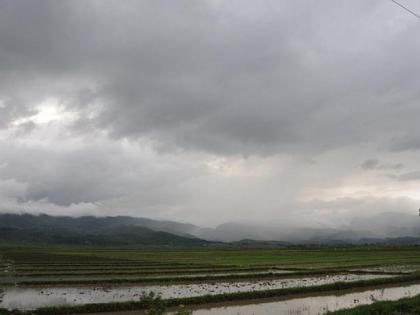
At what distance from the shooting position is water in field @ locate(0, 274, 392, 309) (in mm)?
22125

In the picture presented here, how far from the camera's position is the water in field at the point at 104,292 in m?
22.1

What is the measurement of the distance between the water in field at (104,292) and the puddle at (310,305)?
3920 millimetres

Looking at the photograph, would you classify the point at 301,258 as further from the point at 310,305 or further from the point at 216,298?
the point at 216,298

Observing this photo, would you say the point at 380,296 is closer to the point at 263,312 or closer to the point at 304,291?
the point at 304,291

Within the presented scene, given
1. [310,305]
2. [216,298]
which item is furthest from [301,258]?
[216,298]

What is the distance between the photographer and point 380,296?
25.2 m

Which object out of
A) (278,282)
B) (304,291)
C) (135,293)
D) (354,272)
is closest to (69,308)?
(135,293)

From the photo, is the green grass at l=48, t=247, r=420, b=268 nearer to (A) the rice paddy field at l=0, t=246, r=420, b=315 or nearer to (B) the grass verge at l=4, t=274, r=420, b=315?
(A) the rice paddy field at l=0, t=246, r=420, b=315

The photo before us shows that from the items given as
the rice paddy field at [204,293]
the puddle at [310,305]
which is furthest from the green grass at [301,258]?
the puddle at [310,305]

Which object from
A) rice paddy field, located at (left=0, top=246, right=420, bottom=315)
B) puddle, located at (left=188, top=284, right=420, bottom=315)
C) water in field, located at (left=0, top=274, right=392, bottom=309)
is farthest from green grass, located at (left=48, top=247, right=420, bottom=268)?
puddle, located at (left=188, top=284, right=420, bottom=315)

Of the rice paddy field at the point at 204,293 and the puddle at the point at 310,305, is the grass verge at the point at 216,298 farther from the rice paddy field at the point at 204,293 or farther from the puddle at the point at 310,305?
the puddle at the point at 310,305

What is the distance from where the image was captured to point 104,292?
25906 millimetres

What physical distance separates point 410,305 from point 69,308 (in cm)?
1494

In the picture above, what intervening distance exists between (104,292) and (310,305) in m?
12.2
